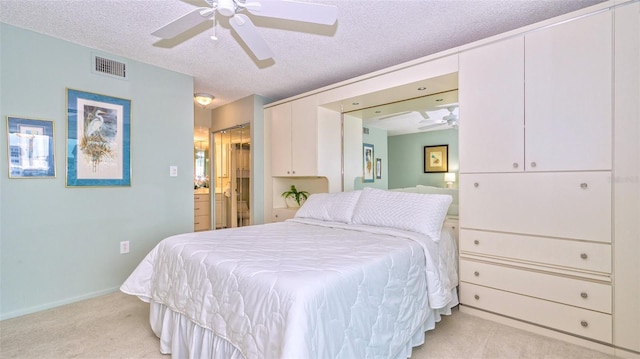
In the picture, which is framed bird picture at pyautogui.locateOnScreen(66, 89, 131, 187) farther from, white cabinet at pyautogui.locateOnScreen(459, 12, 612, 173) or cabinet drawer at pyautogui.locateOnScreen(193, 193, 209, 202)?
white cabinet at pyautogui.locateOnScreen(459, 12, 612, 173)

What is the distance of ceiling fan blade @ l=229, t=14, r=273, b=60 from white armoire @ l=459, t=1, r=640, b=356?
1590 millimetres

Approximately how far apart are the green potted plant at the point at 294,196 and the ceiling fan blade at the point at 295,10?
2746mm

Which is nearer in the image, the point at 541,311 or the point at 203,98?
the point at 541,311

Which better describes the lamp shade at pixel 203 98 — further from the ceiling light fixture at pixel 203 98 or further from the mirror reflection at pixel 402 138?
the mirror reflection at pixel 402 138

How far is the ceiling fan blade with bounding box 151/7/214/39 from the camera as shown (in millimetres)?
1718

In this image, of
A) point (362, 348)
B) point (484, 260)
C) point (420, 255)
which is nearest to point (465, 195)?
point (484, 260)

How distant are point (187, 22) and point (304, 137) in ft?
6.72

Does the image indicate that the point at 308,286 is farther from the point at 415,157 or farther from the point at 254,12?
the point at 415,157

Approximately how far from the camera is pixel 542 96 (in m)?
2.05

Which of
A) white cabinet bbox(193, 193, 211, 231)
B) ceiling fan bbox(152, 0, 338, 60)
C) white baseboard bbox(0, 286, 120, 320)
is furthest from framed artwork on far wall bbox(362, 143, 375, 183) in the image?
white cabinet bbox(193, 193, 211, 231)

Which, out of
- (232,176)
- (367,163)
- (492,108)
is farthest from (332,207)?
(232,176)

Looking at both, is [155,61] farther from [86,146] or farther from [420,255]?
[420,255]

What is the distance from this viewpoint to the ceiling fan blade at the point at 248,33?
1780mm

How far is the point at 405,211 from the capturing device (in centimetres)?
234
